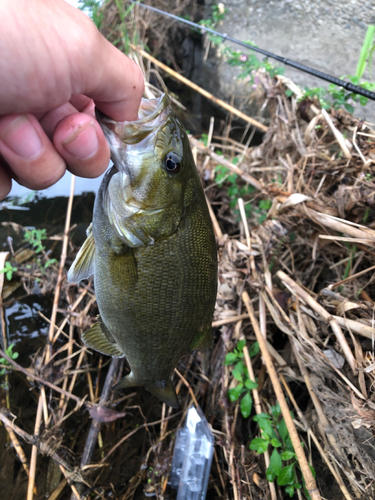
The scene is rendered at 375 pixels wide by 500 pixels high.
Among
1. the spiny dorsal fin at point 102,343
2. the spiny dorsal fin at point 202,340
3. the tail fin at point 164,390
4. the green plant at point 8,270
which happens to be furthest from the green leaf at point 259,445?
the green plant at point 8,270

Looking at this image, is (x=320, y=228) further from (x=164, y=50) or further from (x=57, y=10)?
(x=164, y=50)

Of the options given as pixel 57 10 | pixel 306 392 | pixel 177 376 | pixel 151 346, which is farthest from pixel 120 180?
pixel 306 392

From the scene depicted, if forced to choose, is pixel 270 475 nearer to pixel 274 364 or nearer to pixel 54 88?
pixel 274 364

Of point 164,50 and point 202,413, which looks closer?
point 202,413

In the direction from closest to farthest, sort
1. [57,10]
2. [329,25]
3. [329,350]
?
1. [57,10]
2. [329,350]
3. [329,25]

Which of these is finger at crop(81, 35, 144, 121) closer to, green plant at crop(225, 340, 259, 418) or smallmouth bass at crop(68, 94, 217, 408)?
smallmouth bass at crop(68, 94, 217, 408)

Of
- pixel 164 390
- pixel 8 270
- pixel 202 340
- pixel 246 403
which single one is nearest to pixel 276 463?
pixel 246 403

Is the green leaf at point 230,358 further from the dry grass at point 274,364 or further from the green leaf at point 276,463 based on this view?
the green leaf at point 276,463

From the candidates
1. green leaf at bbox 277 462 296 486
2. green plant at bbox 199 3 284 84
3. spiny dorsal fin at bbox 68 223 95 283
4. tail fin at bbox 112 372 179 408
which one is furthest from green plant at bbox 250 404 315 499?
green plant at bbox 199 3 284 84
